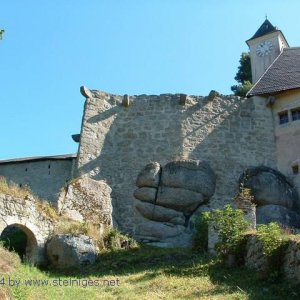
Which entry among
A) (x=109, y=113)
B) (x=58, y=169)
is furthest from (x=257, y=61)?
(x=58, y=169)

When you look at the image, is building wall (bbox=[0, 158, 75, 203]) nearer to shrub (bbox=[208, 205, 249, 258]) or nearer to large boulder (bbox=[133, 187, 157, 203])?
large boulder (bbox=[133, 187, 157, 203])

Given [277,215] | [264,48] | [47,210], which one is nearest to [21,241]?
[47,210]

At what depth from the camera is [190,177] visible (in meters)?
17.3

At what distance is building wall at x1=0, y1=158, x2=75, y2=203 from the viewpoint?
1895cm

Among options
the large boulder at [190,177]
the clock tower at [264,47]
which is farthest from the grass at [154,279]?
the clock tower at [264,47]

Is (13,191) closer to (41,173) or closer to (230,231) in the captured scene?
(41,173)

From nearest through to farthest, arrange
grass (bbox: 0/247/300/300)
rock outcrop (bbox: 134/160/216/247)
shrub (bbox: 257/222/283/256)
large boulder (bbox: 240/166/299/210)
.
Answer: grass (bbox: 0/247/300/300) < shrub (bbox: 257/222/283/256) < rock outcrop (bbox: 134/160/216/247) < large boulder (bbox: 240/166/299/210)

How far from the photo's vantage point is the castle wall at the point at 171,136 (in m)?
17.9

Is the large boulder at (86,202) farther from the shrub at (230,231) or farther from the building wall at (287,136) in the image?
the building wall at (287,136)

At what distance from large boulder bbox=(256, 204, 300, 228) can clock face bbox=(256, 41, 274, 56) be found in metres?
13.3

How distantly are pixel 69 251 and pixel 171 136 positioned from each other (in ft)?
22.6

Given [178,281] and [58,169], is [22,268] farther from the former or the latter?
[58,169]

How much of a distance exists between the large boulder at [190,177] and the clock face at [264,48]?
12724 millimetres

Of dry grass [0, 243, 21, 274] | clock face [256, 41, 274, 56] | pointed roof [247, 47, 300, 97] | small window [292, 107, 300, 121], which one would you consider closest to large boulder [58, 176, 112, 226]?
dry grass [0, 243, 21, 274]
